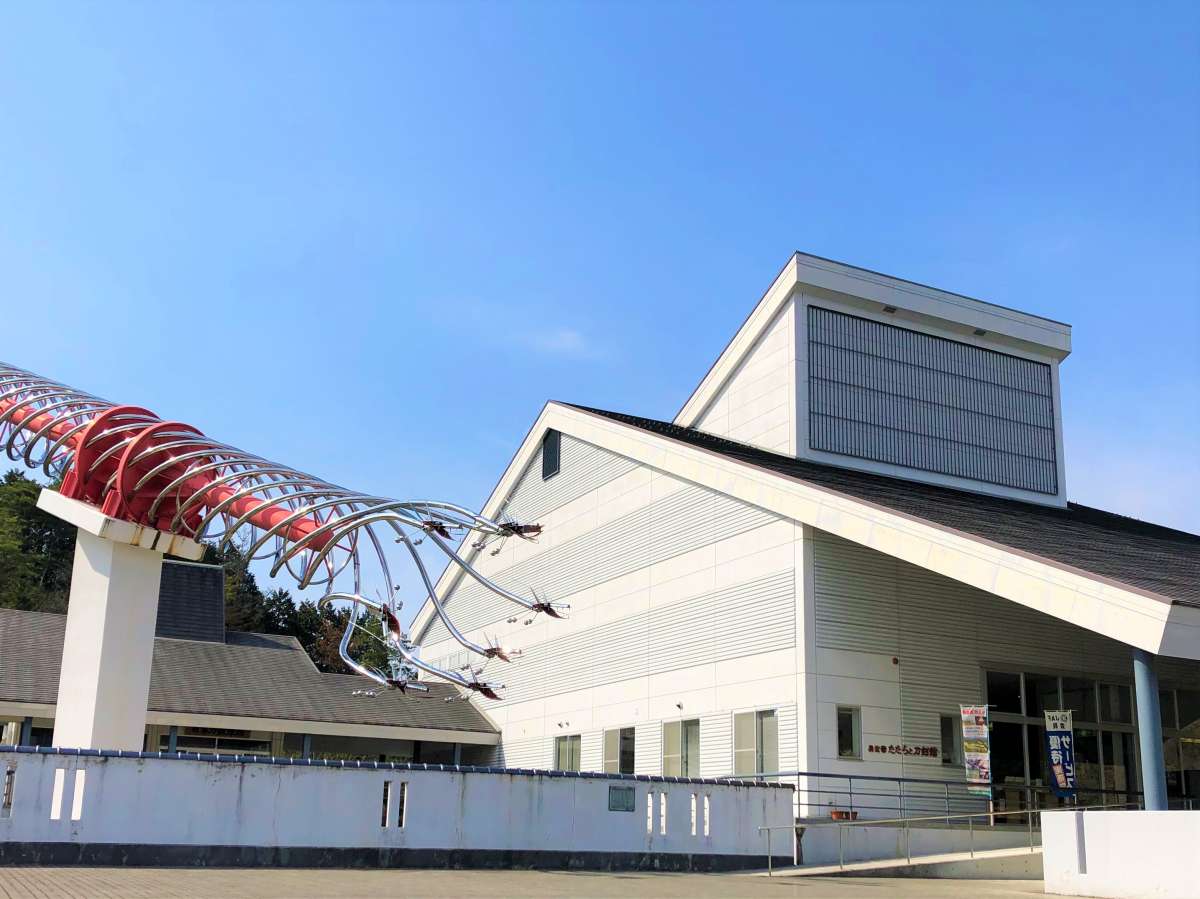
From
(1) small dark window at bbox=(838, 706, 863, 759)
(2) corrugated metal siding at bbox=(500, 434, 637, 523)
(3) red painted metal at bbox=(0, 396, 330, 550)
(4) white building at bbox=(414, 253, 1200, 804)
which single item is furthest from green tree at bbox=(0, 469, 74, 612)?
(1) small dark window at bbox=(838, 706, 863, 759)

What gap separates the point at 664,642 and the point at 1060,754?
382 inches

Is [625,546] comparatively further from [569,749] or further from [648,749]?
[569,749]

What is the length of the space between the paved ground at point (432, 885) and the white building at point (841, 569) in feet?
13.7

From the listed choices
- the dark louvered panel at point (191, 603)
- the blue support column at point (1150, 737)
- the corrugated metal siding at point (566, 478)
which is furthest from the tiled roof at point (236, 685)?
the blue support column at point (1150, 737)

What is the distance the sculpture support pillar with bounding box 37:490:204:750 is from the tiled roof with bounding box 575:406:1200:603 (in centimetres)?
1128

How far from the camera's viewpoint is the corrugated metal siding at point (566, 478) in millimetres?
30609

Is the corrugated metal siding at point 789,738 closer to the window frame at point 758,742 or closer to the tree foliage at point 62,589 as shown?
the window frame at point 758,742

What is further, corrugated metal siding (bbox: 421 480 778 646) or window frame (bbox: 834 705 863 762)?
corrugated metal siding (bbox: 421 480 778 646)

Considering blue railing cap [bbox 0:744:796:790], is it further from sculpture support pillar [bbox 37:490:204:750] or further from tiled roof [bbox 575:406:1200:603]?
tiled roof [bbox 575:406:1200:603]

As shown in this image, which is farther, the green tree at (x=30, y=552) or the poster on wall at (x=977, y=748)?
the green tree at (x=30, y=552)

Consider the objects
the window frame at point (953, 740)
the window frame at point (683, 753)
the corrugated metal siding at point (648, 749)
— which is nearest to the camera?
the window frame at point (953, 740)

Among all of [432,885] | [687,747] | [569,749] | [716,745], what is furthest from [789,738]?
[432,885]

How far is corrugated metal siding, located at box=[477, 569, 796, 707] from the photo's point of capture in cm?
2338

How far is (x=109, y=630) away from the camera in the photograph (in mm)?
17422
